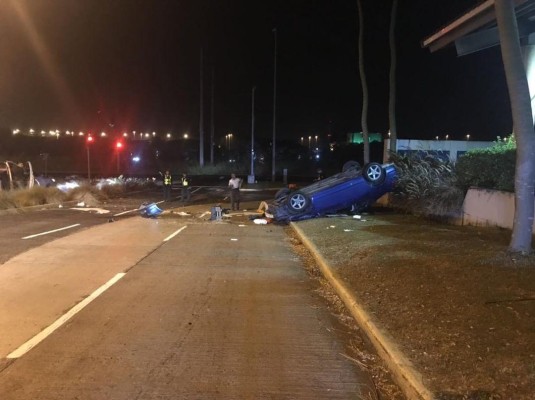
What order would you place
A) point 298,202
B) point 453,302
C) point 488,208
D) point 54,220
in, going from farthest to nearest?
point 54,220, point 298,202, point 488,208, point 453,302

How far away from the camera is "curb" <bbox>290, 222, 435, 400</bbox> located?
4.34 metres

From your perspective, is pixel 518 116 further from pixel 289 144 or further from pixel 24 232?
pixel 289 144

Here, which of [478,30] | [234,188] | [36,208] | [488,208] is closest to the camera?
[488,208]

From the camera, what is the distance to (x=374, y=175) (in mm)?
17109

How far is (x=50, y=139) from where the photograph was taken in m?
126

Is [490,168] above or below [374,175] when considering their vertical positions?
above

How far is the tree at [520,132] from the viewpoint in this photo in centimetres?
823

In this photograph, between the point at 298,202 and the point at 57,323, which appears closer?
the point at 57,323

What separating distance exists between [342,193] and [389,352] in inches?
481

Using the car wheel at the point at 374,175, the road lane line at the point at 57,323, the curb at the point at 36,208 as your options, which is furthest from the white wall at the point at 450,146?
the curb at the point at 36,208

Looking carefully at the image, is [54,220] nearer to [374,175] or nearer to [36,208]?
[36,208]

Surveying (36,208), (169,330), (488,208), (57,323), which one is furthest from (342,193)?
(36,208)

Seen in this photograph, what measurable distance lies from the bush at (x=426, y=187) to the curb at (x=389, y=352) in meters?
7.49

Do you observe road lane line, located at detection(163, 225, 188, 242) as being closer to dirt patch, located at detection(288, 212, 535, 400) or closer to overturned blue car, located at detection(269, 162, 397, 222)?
overturned blue car, located at detection(269, 162, 397, 222)
